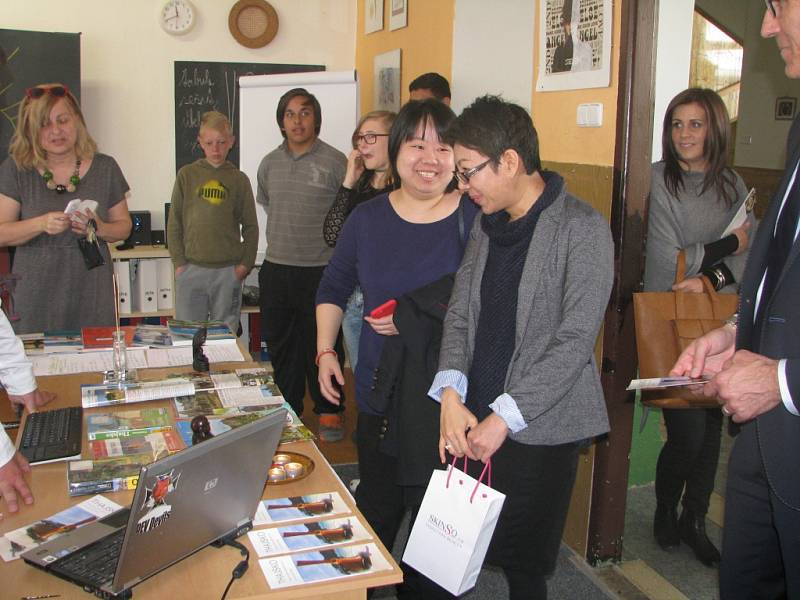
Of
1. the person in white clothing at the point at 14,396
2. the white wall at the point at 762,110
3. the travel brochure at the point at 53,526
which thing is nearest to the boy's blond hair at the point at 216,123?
the person in white clothing at the point at 14,396

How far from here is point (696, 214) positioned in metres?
2.64

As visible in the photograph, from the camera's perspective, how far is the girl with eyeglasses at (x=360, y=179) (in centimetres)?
315

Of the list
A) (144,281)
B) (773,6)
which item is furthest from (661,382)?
Result: (144,281)

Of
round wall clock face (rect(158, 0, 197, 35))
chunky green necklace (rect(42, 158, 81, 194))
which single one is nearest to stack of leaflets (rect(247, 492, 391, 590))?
chunky green necklace (rect(42, 158, 81, 194))

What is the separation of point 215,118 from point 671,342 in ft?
8.92

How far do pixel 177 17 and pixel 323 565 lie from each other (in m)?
4.54

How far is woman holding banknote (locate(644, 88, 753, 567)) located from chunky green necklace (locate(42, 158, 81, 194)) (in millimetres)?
2110

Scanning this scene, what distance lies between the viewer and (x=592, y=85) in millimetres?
2740

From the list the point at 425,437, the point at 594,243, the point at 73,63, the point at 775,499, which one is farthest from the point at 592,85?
the point at 73,63

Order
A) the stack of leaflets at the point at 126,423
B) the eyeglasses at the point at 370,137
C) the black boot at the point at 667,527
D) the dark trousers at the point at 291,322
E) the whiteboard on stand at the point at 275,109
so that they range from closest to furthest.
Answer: the stack of leaflets at the point at 126,423 < the black boot at the point at 667,527 < the eyeglasses at the point at 370,137 < the dark trousers at the point at 291,322 < the whiteboard on stand at the point at 275,109

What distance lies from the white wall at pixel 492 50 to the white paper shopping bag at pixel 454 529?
89.1 inches

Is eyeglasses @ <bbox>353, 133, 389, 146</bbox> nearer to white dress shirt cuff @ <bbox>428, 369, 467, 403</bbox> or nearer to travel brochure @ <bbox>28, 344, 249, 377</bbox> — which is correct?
travel brochure @ <bbox>28, 344, 249, 377</bbox>

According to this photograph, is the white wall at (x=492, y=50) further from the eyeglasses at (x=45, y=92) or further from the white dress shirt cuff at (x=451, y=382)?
the white dress shirt cuff at (x=451, y=382)

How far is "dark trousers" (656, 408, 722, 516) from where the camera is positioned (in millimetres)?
2768
